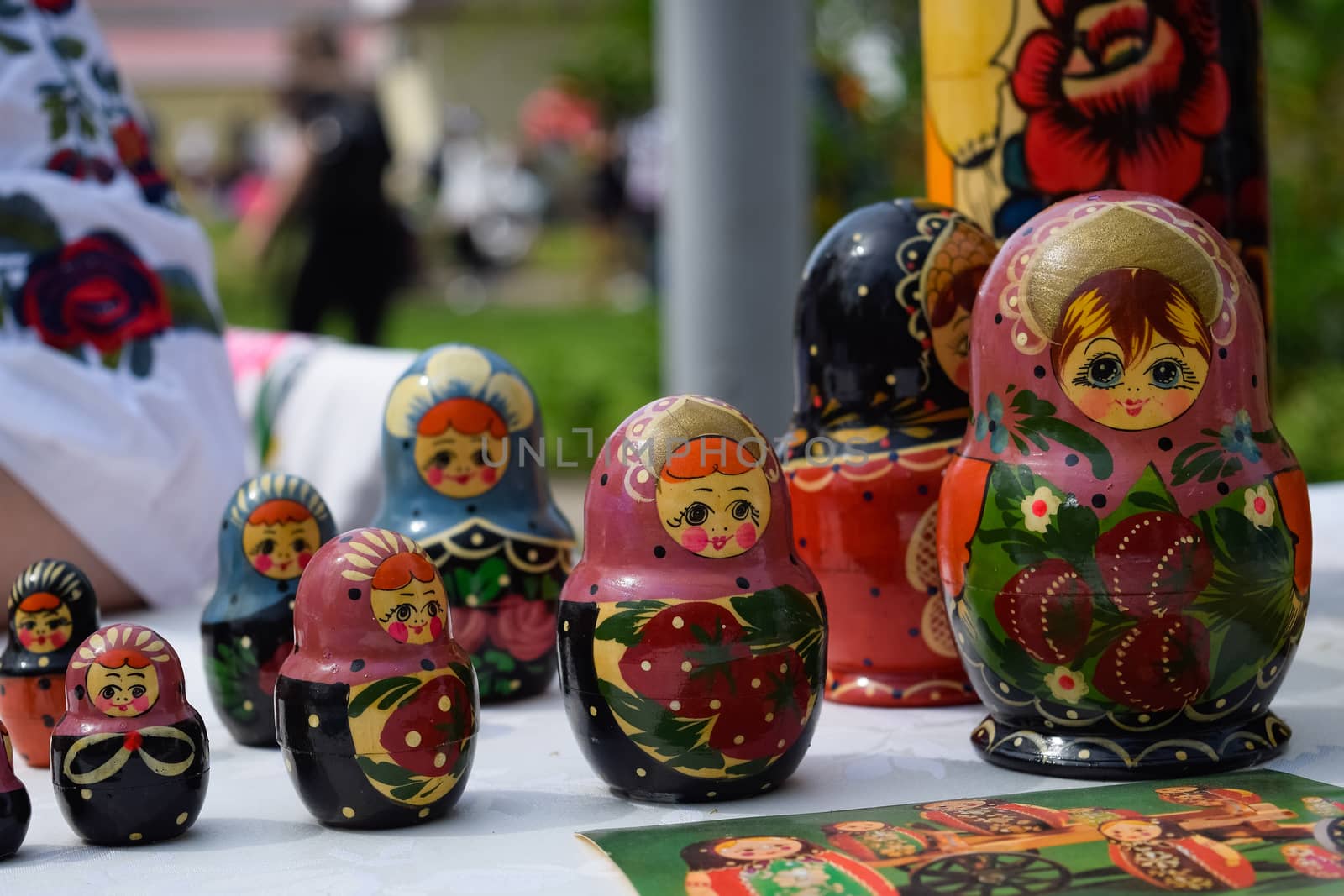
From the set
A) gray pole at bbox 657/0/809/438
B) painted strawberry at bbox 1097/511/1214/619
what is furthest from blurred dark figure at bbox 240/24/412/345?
painted strawberry at bbox 1097/511/1214/619

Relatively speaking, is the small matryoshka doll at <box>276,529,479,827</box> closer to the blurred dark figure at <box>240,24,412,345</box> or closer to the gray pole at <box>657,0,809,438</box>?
the gray pole at <box>657,0,809,438</box>

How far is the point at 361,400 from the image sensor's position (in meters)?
3.34

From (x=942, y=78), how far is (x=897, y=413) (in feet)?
2.17

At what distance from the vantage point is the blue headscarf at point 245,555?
2.22 meters

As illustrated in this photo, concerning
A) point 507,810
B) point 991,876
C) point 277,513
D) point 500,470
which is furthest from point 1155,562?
point 277,513

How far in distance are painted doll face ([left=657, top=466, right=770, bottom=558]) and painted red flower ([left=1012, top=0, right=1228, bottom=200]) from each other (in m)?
0.93

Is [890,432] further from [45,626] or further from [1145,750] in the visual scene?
[45,626]

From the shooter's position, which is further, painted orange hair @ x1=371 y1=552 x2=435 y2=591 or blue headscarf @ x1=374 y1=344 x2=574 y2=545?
blue headscarf @ x1=374 y1=344 x2=574 y2=545

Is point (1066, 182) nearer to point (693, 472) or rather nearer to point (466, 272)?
point (693, 472)

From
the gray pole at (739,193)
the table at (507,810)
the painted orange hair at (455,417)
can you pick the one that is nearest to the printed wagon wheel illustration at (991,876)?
the table at (507,810)

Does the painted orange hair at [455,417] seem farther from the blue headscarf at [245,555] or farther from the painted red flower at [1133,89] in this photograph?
the painted red flower at [1133,89]

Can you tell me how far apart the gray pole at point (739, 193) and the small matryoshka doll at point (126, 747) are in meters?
2.47

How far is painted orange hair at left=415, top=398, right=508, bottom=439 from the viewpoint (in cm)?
241

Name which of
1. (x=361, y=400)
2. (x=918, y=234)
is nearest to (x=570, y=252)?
(x=361, y=400)
